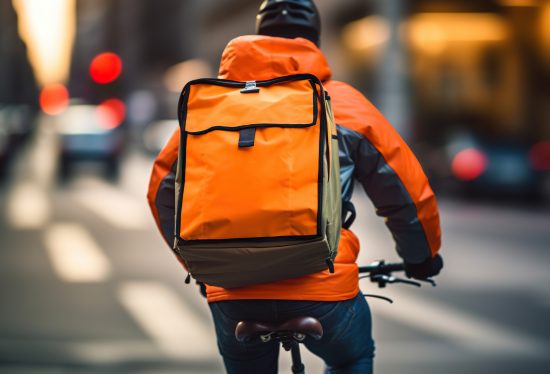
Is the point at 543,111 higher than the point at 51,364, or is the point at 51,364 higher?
the point at 51,364

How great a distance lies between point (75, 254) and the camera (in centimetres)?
1134

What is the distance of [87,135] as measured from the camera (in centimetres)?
2577

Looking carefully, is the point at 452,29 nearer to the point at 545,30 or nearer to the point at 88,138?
the point at 545,30

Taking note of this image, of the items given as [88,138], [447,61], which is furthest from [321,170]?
[447,61]

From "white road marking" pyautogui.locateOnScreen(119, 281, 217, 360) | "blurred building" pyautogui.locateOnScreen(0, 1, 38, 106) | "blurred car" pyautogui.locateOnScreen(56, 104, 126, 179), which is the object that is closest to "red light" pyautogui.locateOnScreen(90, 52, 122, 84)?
"blurred car" pyautogui.locateOnScreen(56, 104, 126, 179)

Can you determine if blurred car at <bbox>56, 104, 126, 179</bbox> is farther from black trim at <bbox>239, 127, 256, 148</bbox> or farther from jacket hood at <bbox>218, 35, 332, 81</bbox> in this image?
black trim at <bbox>239, 127, 256, 148</bbox>

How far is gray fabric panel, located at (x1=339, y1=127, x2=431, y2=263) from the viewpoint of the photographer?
285 cm

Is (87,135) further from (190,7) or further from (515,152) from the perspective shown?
(190,7)

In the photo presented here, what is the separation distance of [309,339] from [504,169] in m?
16.1

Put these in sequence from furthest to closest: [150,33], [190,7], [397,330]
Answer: [150,33], [190,7], [397,330]

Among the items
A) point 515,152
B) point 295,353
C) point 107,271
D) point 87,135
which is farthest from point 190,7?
point 295,353

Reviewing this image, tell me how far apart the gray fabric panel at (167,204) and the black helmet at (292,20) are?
61 cm

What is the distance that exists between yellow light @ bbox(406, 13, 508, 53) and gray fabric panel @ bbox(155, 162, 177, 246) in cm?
2629

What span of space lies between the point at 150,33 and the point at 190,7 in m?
18.8
